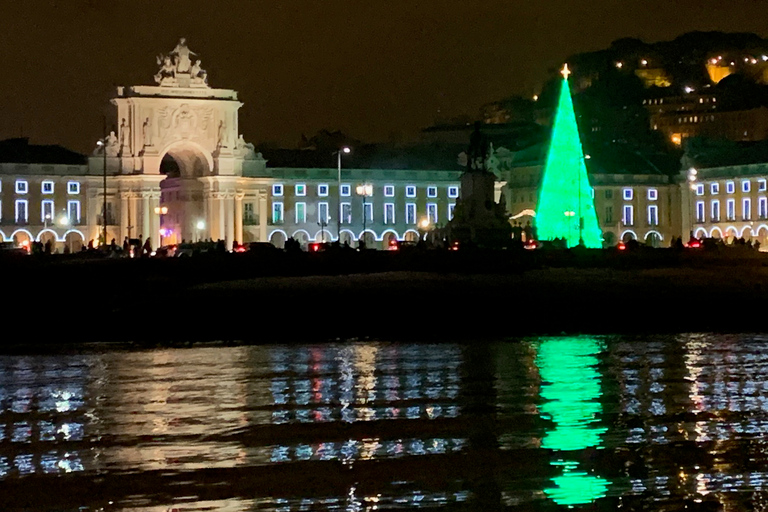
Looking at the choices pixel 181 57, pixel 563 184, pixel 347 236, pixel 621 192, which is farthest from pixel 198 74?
pixel 563 184

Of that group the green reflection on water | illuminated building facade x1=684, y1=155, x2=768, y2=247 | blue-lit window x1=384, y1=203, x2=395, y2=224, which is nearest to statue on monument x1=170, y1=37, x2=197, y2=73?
blue-lit window x1=384, y1=203, x2=395, y2=224

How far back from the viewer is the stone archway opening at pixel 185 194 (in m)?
136

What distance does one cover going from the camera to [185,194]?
139875 millimetres

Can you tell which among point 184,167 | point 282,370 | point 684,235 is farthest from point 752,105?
point 282,370

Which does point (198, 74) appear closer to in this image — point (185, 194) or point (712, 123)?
point (185, 194)

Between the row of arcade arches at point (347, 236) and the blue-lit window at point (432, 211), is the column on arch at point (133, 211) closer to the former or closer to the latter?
the row of arcade arches at point (347, 236)

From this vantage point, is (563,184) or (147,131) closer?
(563,184)

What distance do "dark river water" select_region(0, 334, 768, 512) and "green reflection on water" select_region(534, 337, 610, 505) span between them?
0.04 meters

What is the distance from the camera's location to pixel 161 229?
13612 centimetres

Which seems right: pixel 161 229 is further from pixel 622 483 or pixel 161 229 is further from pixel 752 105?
pixel 622 483

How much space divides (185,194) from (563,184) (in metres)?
72.1

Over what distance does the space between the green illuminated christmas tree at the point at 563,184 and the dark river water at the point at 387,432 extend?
45363 mm

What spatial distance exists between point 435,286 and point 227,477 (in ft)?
97.2

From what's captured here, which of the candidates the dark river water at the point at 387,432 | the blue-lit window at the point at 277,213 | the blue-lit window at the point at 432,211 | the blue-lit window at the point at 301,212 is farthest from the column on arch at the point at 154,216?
the dark river water at the point at 387,432
